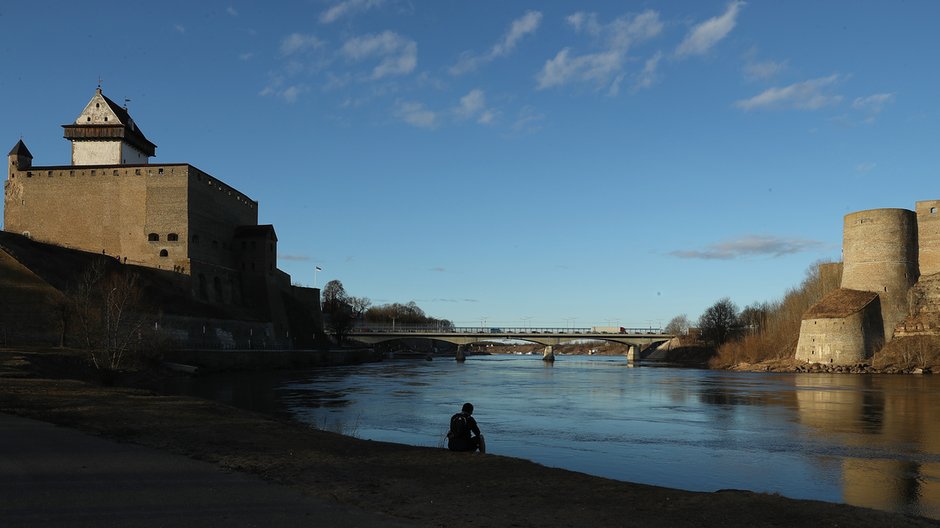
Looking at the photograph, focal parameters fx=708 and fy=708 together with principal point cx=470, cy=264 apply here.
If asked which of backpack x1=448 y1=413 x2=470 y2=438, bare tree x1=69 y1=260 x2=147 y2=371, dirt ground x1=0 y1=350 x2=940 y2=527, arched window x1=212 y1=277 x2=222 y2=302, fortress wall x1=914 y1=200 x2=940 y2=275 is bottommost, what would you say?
dirt ground x1=0 y1=350 x2=940 y2=527

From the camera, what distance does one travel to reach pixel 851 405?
1104 inches

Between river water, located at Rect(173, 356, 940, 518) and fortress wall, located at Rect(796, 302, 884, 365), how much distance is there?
24437 millimetres

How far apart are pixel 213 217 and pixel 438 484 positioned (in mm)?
69034

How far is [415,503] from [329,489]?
107 centimetres

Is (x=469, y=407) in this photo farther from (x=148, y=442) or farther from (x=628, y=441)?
(x=628, y=441)

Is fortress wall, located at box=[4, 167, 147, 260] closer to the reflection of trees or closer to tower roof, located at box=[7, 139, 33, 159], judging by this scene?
tower roof, located at box=[7, 139, 33, 159]

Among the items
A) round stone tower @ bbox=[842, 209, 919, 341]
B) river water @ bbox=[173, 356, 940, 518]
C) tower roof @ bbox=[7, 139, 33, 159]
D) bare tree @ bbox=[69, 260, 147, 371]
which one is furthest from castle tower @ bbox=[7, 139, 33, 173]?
round stone tower @ bbox=[842, 209, 919, 341]

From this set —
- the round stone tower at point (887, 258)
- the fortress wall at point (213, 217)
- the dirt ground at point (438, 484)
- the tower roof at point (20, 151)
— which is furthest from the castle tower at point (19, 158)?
the round stone tower at point (887, 258)

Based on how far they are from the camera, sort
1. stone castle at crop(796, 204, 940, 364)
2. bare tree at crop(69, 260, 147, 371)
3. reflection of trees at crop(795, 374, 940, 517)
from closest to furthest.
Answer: reflection of trees at crop(795, 374, 940, 517)
bare tree at crop(69, 260, 147, 371)
stone castle at crop(796, 204, 940, 364)

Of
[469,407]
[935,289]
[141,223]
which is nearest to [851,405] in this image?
[469,407]

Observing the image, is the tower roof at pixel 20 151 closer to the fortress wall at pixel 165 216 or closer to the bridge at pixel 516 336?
the fortress wall at pixel 165 216

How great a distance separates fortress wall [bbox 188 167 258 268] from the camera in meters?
67.8

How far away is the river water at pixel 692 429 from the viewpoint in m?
12.5

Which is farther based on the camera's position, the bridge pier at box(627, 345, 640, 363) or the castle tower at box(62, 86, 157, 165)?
the bridge pier at box(627, 345, 640, 363)
